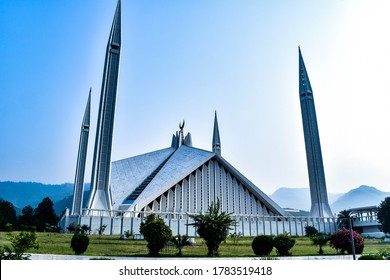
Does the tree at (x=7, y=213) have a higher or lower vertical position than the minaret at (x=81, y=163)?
lower

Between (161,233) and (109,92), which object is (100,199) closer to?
(109,92)

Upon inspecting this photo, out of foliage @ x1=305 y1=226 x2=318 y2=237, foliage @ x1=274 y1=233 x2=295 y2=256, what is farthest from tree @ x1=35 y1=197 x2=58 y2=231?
foliage @ x1=274 y1=233 x2=295 y2=256

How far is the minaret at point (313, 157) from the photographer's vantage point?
3056cm

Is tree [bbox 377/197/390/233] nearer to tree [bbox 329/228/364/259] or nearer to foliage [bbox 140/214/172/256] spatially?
tree [bbox 329/228/364/259]

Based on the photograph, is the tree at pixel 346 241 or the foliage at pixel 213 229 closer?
the foliage at pixel 213 229

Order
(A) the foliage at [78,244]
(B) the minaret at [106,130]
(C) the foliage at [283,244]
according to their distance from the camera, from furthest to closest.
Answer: (B) the minaret at [106,130]
(C) the foliage at [283,244]
(A) the foliage at [78,244]

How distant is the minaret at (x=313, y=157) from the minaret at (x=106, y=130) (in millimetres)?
17860

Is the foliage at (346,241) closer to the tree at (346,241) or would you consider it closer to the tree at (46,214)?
the tree at (346,241)

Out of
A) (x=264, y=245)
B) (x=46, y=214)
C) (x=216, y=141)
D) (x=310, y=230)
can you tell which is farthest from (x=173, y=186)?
(x=264, y=245)

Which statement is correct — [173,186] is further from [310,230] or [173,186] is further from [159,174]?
[310,230]

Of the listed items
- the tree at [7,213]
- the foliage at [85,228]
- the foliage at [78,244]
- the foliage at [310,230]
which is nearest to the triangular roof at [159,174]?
the foliage at [310,230]

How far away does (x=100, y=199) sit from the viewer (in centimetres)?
2198
